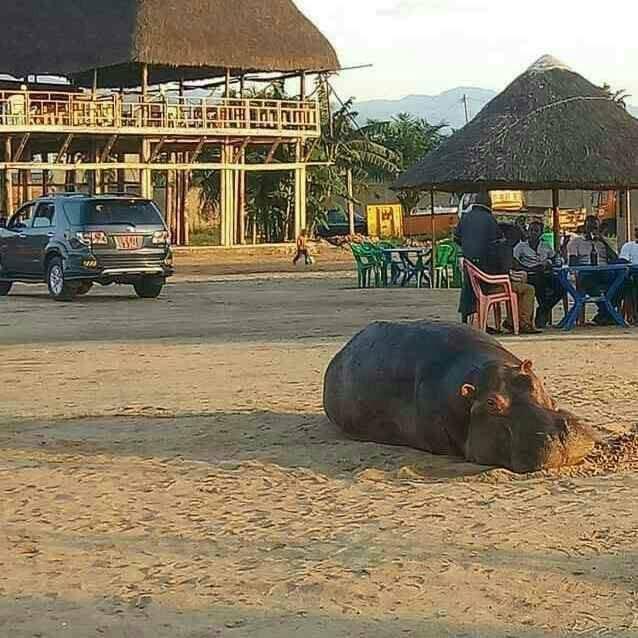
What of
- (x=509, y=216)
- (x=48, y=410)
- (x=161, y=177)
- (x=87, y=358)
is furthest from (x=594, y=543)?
(x=161, y=177)

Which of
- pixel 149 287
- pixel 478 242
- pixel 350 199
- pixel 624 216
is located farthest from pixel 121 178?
pixel 478 242

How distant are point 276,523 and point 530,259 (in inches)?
379

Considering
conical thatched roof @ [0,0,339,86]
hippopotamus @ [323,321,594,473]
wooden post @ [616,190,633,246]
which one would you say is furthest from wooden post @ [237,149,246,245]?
hippopotamus @ [323,321,594,473]

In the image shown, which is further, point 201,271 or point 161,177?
point 161,177

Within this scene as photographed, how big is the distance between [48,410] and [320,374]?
2.46 metres

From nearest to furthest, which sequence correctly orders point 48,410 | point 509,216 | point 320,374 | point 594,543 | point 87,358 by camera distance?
point 594,543
point 48,410
point 320,374
point 87,358
point 509,216

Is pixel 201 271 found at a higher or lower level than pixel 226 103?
lower

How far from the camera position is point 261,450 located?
7.98 m

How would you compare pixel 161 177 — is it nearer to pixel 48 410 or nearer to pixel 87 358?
pixel 87 358

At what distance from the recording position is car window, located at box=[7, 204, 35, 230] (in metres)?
22.2

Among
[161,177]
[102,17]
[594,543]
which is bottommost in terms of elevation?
[594,543]

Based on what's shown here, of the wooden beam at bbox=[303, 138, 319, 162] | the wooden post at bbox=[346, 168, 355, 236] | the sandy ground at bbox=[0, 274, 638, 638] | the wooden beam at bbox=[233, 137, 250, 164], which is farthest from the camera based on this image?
the wooden post at bbox=[346, 168, 355, 236]

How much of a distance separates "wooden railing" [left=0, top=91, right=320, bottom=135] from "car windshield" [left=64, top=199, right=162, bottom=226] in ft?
45.1

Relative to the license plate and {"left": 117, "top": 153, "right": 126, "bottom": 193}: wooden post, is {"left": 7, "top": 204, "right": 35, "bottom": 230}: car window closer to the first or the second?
the license plate
